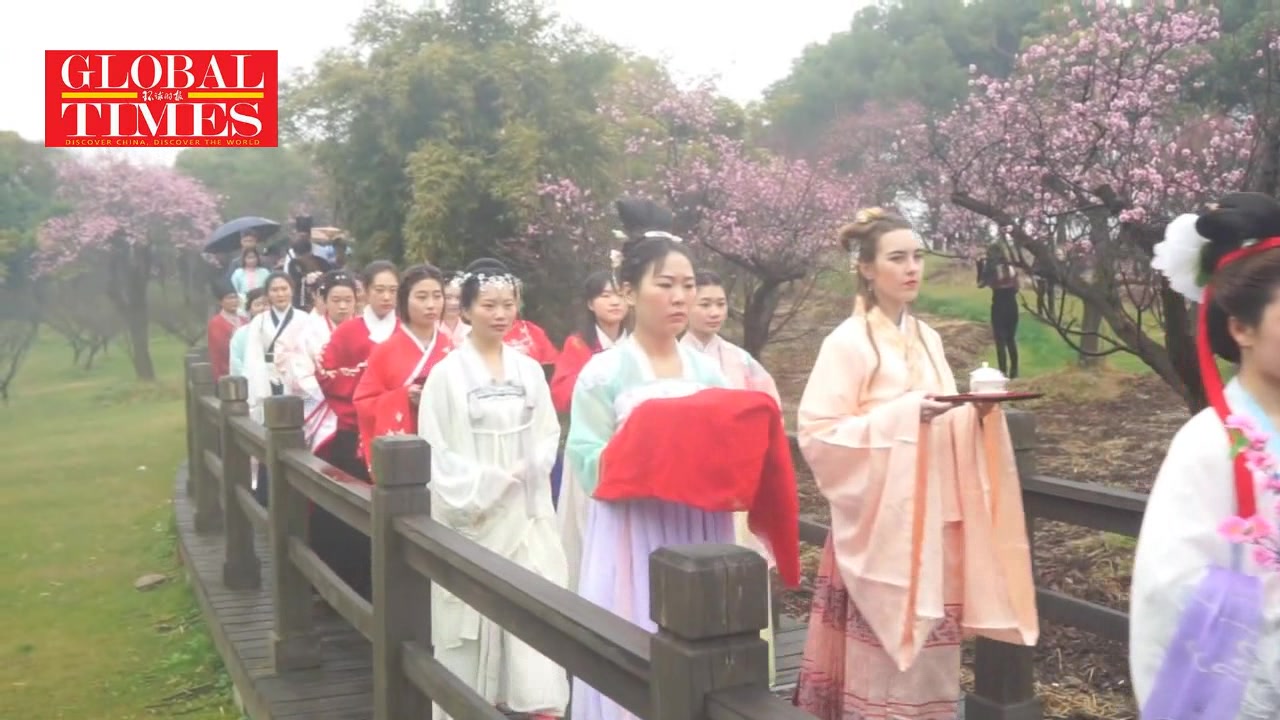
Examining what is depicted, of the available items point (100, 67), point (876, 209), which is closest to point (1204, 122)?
point (876, 209)

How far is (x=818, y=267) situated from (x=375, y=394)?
9479 mm

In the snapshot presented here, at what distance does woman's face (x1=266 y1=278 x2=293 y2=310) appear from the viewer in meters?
7.98

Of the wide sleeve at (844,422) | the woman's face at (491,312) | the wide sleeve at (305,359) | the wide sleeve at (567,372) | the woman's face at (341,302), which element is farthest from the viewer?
the wide sleeve at (305,359)

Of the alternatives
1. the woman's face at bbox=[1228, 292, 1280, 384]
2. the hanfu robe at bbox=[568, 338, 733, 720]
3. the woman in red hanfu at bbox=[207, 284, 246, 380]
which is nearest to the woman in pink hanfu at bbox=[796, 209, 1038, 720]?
the hanfu robe at bbox=[568, 338, 733, 720]

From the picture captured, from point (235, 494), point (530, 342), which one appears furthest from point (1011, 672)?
point (235, 494)

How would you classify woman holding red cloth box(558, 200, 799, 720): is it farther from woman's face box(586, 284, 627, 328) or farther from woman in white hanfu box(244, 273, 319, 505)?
woman in white hanfu box(244, 273, 319, 505)

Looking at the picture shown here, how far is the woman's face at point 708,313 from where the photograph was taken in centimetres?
507

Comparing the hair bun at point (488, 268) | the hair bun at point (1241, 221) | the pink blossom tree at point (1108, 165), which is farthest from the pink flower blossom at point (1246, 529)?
the pink blossom tree at point (1108, 165)

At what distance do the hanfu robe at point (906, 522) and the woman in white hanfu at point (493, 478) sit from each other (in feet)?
3.59

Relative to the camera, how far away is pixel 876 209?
12.2 ft

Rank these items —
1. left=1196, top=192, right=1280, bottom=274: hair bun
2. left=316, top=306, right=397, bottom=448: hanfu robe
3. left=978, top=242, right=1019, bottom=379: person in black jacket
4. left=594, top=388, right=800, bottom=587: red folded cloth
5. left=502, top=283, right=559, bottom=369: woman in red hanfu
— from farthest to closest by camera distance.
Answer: left=978, top=242, right=1019, bottom=379: person in black jacket → left=502, top=283, right=559, bottom=369: woman in red hanfu → left=316, top=306, right=397, bottom=448: hanfu robe → left=594, top=388, right=800, bottom=587: red folded cloth → left=1196, top=192, right=1280, bottom=274: hair bun

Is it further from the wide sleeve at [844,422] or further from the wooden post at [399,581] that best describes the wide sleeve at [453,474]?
the wide sleeve at [844,422]

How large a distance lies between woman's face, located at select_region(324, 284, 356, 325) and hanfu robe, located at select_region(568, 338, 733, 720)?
3589mm

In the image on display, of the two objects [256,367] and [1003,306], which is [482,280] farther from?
[1003,306]
